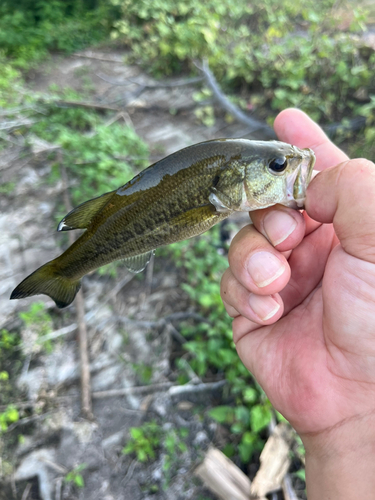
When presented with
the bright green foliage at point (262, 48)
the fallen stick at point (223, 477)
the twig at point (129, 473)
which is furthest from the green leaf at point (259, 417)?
the bright green foliage at point (262, 48)

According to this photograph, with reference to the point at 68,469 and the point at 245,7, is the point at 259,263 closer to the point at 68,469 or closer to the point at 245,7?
the point at 68,469

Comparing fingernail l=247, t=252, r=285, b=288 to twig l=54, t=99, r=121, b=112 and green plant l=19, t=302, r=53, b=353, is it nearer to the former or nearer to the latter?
green plant l=19, t=302, r=53, b=353

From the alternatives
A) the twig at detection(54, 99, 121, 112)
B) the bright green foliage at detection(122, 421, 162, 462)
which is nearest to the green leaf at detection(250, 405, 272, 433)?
the bright green foliage at detection(122, 421, 162, 462)

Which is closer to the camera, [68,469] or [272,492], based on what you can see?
[272,492]

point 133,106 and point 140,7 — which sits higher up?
point 140,7

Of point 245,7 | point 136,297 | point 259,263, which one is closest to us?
point 259,263

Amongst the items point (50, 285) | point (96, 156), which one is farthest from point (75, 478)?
point (96, 156)

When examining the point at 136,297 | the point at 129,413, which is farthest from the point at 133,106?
the point at 129,413
